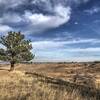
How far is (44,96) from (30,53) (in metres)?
51.9

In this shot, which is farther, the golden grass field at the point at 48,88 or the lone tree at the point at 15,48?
the lone tree at the point at 15,48

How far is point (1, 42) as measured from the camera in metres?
63.3

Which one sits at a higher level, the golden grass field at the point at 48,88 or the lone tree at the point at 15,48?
the lone tree at the point at 15,48

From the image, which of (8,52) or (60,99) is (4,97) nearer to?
(60,99)

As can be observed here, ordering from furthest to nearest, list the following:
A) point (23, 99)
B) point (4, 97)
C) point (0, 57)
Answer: point (0, 57) < point (4, 97) < point (23, 99)

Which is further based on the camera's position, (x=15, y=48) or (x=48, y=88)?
(x=15, y=48)

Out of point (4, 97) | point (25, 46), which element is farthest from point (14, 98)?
point (25, 46)

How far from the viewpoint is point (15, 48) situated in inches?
2427

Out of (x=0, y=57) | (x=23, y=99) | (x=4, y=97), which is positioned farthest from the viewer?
(x=0, y=57)

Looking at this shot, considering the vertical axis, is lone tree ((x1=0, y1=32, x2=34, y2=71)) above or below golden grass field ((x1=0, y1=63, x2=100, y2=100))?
above

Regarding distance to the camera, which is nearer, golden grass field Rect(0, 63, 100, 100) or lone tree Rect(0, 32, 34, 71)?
golden grass field Rect(0, 63, 100, 100)

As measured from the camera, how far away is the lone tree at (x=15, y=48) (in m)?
62.3

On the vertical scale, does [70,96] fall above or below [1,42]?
below

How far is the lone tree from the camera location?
204 feet
